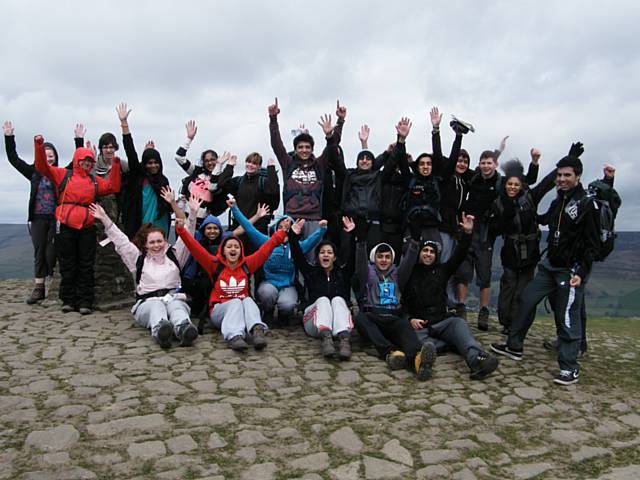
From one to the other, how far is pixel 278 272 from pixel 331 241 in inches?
46.2

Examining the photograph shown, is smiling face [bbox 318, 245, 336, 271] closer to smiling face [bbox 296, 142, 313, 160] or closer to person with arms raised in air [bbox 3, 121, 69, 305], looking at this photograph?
smiling face [bbox 296, 142, 313, 160]

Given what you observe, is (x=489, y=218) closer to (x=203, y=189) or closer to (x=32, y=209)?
(x=203, y=189)

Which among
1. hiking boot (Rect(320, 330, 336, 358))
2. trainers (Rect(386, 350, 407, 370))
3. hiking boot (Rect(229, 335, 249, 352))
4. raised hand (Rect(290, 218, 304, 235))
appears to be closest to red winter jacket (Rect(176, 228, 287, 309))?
raised hand (Rect(290, 218, 304, 235))

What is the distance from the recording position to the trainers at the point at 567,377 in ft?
22.9

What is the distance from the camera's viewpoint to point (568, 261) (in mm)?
7105

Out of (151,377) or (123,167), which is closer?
(151,377)

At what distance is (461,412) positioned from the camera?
5.93 metres

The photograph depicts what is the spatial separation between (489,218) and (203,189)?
574cm

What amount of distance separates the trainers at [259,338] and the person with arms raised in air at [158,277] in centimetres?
93

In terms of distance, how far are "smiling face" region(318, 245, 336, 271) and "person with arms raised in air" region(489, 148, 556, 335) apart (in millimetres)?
3122

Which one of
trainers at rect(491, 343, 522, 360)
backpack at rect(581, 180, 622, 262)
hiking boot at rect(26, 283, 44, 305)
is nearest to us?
backpack at rect(581, 180, 622, 262)

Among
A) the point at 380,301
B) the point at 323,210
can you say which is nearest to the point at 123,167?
the point at 323,210

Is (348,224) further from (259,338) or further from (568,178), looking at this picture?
(568,178)

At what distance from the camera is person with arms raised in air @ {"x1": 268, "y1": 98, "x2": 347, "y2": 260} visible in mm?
9383
